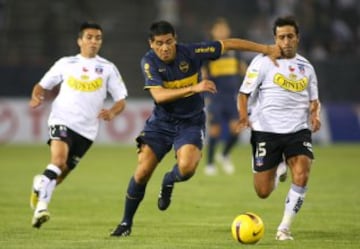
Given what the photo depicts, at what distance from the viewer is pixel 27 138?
27062 mm

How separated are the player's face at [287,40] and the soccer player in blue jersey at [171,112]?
0.29ft

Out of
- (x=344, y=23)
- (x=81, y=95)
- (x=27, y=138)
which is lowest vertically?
(x=27, y=138)

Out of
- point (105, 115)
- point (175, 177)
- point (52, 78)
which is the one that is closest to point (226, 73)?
point (52, 78)

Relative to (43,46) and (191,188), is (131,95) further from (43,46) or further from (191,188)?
(191,188)

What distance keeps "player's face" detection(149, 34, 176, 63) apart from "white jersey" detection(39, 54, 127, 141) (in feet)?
5.52

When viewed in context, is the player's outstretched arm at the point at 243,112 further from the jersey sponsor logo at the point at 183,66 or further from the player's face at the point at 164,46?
the player's face at the point at 164,46

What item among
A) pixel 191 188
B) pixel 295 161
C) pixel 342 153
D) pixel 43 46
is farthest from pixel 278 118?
pixel 43 46

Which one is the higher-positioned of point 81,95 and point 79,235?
point 81,95

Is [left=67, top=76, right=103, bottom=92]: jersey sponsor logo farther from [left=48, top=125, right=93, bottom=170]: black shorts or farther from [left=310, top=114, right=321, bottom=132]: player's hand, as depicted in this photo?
[left=310, top=114, right=321, bottom=132]: player's hand

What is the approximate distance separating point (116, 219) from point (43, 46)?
17.0 metres

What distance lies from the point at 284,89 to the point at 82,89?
2.64m

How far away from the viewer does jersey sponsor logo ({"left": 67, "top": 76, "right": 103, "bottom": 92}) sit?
1225 centimetres

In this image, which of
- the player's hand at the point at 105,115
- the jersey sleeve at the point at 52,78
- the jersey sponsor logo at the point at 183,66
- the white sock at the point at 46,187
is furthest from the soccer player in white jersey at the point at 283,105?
the jersey sleeve at the point at 52,78

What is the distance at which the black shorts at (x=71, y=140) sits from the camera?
468 inches
